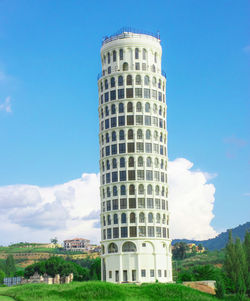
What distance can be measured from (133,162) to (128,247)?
16199mm

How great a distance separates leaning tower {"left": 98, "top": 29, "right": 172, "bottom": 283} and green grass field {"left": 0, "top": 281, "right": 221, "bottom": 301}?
1723 centimetres

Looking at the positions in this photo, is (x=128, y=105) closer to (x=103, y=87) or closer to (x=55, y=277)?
(x=103, y=87)

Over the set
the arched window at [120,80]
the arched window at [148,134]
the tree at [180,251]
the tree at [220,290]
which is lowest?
the tree at [220,290]

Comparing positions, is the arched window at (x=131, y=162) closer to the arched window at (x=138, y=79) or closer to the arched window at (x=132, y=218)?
the arched window at (x=132, y=218)

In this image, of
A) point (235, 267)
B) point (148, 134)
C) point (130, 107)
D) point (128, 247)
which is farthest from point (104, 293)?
point (130, 107)

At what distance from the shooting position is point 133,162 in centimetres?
9650

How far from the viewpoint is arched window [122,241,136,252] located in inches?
3696

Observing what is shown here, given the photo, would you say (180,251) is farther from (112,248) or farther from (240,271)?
(240,271)

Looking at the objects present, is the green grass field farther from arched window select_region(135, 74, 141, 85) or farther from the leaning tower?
arched window select_region(135, 74, 141, 85)

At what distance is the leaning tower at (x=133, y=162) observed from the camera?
93.9 meters

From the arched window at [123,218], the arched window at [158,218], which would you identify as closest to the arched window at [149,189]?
the arched window at [158,218]

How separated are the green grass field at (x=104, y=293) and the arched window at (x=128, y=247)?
659 inches

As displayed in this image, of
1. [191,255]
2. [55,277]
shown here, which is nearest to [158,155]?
[55,277]

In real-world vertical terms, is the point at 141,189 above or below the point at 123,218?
above
